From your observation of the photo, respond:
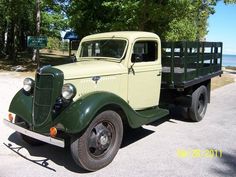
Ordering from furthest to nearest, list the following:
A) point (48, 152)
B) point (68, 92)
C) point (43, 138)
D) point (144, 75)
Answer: point (144, 75) → point (48, 152) → point (68, 92) → point (43, 138)

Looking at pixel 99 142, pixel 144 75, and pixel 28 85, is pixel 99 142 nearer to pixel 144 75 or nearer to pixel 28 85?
pixel 28 85

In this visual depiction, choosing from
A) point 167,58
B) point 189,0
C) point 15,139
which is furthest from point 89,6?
point 15,139

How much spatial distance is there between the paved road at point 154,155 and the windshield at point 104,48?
5.52ft

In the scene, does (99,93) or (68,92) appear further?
(99,93)

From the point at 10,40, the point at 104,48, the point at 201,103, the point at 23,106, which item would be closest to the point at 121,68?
the point at 104,48

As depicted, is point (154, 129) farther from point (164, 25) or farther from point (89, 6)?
point (89, 6)

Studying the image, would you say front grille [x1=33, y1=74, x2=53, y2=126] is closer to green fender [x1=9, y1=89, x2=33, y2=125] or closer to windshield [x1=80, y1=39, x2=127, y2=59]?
green fender [x1=9, y1=89, x2=33, y2=125]

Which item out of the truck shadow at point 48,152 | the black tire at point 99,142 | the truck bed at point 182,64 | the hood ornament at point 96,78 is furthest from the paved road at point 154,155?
the hood ornament at point 96,78

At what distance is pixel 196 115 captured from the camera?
296 inches

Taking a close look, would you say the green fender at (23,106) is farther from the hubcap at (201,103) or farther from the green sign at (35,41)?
the green sign at (35,41)

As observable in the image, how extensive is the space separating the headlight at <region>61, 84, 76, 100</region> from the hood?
218 millimetres

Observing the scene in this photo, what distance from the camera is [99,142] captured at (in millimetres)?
4820

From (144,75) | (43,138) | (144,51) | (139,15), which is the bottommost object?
(43,138)

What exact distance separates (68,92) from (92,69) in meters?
0.74
